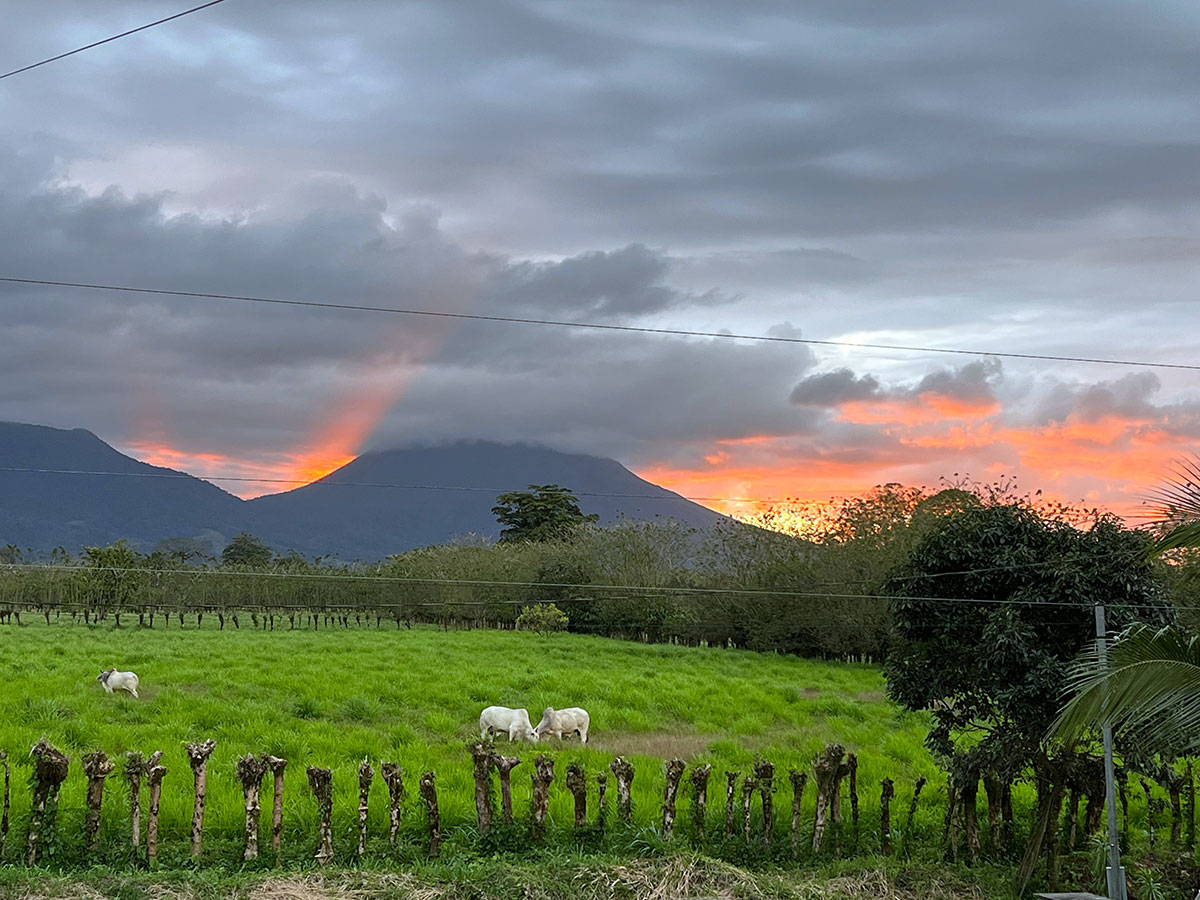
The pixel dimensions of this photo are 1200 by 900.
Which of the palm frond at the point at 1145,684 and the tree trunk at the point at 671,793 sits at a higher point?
the palm frond at the point at 1145,684

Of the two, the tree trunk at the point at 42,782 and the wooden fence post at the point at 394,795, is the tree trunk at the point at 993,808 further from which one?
the tree trunk at the point at 42,782

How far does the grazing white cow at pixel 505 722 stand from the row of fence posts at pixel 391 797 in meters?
4.07

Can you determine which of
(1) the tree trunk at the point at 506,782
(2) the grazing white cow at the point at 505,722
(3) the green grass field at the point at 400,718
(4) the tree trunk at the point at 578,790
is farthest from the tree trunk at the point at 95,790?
(2) the grazing white cow at the point at 505,722

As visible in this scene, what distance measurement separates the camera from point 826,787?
9469mm

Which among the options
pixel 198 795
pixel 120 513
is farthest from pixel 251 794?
pixel 120 513

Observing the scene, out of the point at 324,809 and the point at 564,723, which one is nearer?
the point at 324,809

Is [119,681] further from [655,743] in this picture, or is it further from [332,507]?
[332,507]

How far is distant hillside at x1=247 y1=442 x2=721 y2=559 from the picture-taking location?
14412cm

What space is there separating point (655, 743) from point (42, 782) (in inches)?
331

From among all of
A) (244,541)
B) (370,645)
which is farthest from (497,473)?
(370,645)

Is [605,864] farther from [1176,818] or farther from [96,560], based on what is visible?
[96,560]

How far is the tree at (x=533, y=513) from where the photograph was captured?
53906mm

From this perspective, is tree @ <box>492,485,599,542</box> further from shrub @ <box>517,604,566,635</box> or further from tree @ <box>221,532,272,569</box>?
shrub @ <box>517,604,566,635</box>

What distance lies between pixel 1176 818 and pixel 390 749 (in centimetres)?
859
